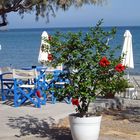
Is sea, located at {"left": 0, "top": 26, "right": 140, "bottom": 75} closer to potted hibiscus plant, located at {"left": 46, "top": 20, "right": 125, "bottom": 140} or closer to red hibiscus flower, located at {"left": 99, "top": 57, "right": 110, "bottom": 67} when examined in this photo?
potted hibiscus plant, located at {"left": 46, "top": 20, "right": 125, "bottom": 140}

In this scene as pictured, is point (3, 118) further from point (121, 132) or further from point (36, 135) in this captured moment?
point (121, 132)

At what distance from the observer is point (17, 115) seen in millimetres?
9000

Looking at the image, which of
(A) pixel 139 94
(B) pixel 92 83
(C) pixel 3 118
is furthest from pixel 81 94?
(A) pixel 139 94

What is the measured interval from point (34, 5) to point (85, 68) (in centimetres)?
370

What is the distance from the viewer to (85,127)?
6641 mm

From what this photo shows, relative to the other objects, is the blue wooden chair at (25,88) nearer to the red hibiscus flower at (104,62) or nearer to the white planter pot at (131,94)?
the red hibiscus flower at (104,62)

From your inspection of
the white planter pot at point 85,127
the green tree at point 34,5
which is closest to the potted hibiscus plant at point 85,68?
the white planter pot at point 85,127

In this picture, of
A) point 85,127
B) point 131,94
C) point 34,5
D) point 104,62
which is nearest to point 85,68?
point 104,62

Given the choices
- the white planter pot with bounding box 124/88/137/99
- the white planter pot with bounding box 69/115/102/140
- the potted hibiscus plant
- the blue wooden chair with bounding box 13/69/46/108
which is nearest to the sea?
the potted hibiscus plant

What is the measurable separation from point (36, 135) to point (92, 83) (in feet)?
4.59

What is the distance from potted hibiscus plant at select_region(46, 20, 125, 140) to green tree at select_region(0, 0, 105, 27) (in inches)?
108

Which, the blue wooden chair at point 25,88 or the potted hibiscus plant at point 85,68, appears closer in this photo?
the potted hibiscus plant at point 85,68

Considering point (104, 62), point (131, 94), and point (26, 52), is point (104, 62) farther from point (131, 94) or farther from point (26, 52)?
point (26, 52)

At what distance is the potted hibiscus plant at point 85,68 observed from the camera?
21.9 feet
